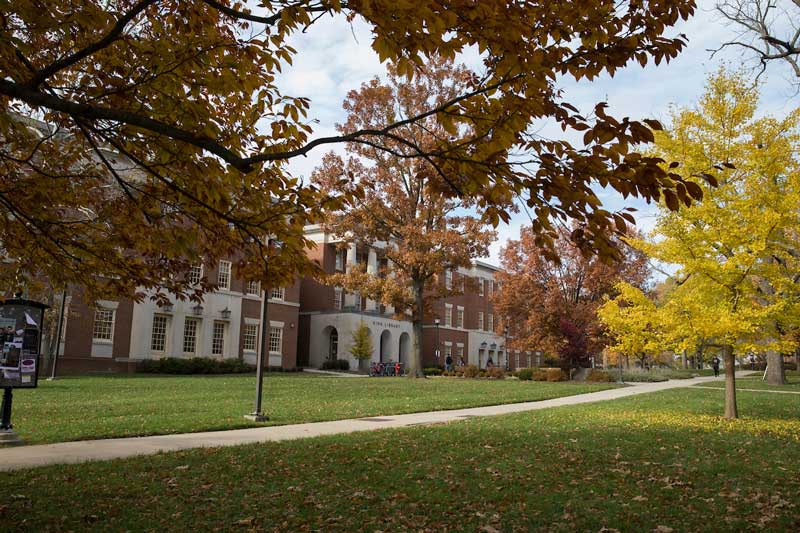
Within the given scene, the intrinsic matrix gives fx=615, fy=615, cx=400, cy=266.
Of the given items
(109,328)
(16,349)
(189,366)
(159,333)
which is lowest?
(189,366)

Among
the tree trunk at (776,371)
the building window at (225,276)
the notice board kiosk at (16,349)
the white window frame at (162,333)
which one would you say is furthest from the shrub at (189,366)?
the tree trunk at (776,371)

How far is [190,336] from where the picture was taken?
3766 cm

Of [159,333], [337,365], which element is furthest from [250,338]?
[337,365]

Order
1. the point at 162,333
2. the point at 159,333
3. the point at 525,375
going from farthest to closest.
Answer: the point at 525,375
the point at 162,333
the point at 159,333

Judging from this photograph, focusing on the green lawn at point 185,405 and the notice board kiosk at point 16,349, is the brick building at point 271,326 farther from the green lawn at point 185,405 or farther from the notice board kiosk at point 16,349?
the notice board kiosk at point 16,349

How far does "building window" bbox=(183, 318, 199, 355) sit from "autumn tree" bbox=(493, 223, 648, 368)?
19204 millimetres

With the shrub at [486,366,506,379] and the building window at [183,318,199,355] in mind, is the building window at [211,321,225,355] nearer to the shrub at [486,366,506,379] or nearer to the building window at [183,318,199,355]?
the building window at [183,318,199,355]

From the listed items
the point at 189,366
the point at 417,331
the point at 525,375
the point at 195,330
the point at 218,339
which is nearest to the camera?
the point at 189,366

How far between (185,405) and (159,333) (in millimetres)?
22532

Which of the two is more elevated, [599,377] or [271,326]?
[271,326]

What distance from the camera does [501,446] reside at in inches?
377

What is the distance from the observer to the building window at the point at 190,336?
37.3m

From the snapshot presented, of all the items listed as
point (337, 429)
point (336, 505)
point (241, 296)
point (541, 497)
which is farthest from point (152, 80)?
point (241, 296)

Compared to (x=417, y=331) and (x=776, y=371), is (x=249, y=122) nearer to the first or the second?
(x=417, y=331)
